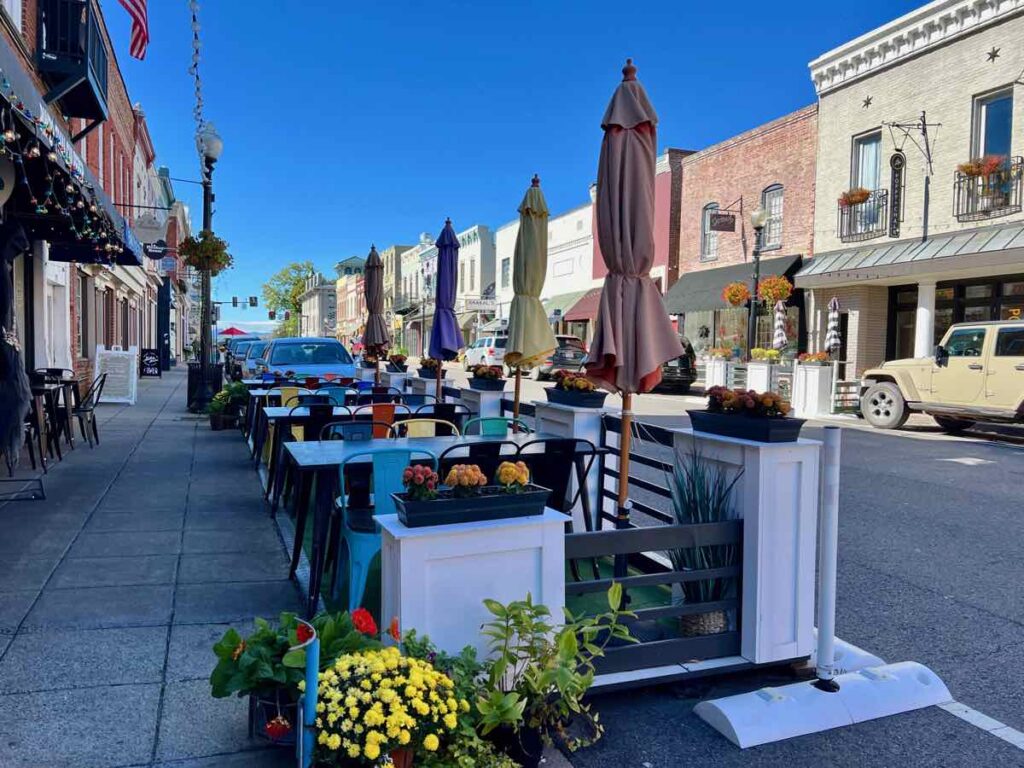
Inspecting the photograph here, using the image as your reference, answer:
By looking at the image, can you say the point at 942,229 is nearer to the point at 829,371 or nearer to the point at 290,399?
the point at 829,371

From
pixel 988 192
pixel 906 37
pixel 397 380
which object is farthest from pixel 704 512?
pixel 906 37

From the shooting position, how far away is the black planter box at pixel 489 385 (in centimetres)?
750

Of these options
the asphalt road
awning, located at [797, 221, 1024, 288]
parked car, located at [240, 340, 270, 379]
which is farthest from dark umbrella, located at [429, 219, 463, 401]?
awning, located at [797, 221, 1024, 288]

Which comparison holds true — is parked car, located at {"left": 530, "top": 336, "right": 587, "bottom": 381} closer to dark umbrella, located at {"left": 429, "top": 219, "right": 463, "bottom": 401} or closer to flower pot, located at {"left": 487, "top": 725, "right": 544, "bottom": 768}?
dark umbrella, located at {"left": 429, "top": 219, "right": 463, "bottom": 401}

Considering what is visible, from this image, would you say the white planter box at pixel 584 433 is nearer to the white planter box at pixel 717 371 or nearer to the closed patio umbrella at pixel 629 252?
the closed patio umbrella at pixel 629 252

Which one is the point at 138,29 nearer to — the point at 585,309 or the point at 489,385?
the point at 489,385

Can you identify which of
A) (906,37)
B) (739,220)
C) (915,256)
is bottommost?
(915,256)

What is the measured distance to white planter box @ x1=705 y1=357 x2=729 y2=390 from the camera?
20.5 metres

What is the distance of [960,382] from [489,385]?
9.11 meters

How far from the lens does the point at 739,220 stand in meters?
23.2

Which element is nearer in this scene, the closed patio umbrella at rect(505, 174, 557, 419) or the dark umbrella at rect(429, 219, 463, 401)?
the closed patio umbrella at rect(505, 174, 557, 419)

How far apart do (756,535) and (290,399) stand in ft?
19.6

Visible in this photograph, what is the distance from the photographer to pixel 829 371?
1616 centimetres

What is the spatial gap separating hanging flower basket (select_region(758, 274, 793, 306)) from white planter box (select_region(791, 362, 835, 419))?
11.7 feet
